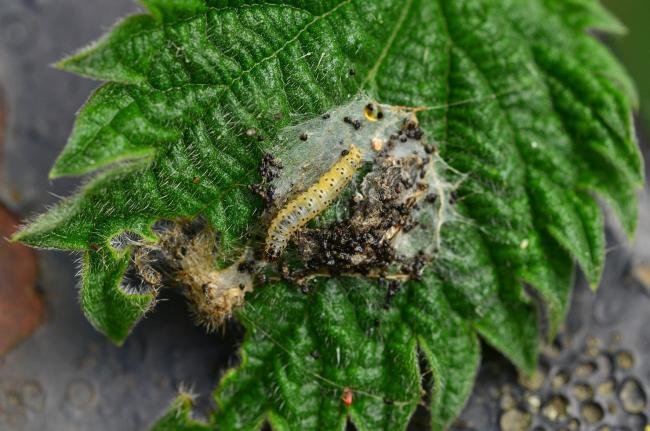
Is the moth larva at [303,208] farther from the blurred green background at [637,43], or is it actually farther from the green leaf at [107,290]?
the blurred green background at [637,43]

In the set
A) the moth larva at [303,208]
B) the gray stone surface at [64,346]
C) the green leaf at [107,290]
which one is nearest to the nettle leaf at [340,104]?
the green leaf at [107,290]

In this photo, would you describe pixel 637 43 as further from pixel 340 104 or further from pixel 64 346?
pixel 64 346

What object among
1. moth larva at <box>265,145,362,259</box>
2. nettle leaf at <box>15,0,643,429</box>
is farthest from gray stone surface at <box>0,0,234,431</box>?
moth larva at <box>265,145,362,259</box>

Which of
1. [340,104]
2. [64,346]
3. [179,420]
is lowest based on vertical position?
[179,420]

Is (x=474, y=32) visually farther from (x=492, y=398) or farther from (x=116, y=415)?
(x=116, y=415)

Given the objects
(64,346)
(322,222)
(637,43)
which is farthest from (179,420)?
(637,43)

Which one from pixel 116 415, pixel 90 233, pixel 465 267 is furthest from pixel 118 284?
pixel 465 267

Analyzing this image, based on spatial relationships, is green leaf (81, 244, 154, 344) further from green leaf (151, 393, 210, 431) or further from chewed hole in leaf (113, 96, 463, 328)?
green leaf (151, 393, 210, 431)
